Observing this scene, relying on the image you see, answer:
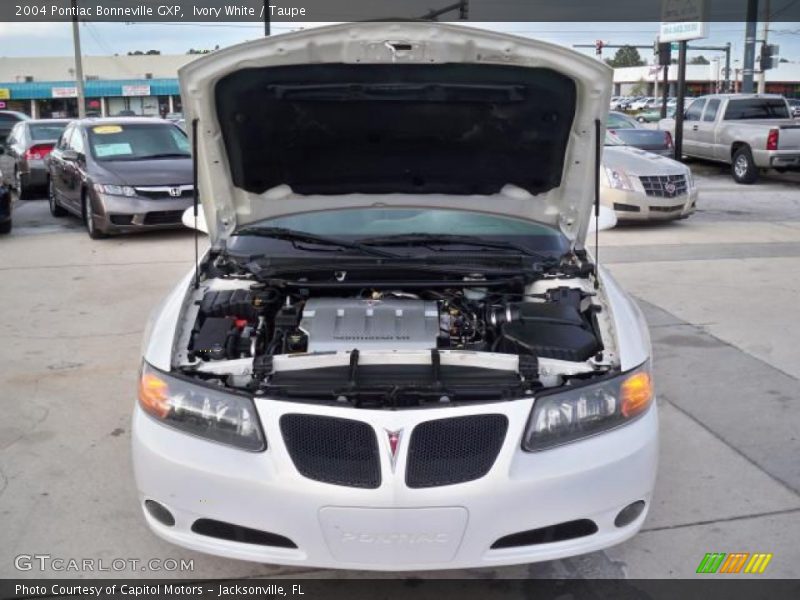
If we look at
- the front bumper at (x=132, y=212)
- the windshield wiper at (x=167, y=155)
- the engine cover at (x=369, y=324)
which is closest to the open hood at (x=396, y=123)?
the engine cover at (x=369, y=324)

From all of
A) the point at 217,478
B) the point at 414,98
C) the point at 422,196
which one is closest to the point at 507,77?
the point at 414,98

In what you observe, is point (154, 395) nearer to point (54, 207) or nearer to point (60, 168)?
point (60, 168)

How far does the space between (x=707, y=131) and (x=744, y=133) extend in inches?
57.6

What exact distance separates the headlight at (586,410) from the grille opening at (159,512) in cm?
124

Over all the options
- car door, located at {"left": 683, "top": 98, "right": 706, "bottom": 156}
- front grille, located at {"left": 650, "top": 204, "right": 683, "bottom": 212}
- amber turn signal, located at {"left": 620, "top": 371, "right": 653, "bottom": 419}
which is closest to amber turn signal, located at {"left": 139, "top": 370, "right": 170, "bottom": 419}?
amber turn signal, located at {"left": 620, "top": 371, "right": 653, "bottom": 419}

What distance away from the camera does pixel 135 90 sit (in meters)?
53.6

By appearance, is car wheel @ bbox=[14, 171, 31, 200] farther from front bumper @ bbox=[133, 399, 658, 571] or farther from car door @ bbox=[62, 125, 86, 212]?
front bumper @ bbox=[133, 399, 658, 571]

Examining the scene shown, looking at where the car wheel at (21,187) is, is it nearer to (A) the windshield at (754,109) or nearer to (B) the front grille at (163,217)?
(B) the front grille at (163,217)

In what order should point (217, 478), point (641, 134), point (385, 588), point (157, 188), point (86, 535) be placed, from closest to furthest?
1. point (217, 478)
2. point (385, 588)
3. point (86, 535)
4. point (157, 188)
5. point (641, 134)

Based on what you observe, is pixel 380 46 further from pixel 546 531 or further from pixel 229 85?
pixel 546 531

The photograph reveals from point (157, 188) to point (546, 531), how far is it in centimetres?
863

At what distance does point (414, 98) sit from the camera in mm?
3605

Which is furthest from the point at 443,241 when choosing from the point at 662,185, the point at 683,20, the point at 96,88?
the point at 96,88

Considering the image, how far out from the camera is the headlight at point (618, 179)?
10.9 m
